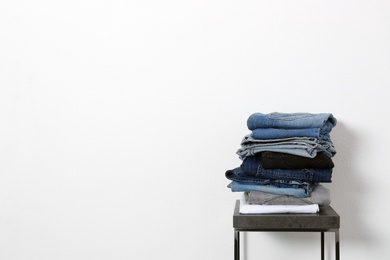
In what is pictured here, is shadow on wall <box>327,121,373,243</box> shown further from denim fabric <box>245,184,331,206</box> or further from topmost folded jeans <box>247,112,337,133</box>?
denim fabric <box>245,184,331,206</box>

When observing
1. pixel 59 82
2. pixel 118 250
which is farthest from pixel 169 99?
pixel 118 250

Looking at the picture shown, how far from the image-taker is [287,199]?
168 centimetres

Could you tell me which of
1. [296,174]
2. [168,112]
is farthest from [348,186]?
[168,112]

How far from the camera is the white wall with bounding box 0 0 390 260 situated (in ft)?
6.55

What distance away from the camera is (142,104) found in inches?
82.4

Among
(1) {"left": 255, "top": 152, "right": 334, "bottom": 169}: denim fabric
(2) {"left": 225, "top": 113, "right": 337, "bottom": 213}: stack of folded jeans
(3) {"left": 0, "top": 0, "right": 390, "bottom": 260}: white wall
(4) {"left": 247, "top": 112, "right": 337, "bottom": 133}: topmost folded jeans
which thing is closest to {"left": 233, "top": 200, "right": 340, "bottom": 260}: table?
(2) {"left": 225, "top": 113, "right": 337, "bottom": 213}: stack of folded jeans

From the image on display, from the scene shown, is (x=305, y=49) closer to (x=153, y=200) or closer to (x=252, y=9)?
(x=252, y=9)

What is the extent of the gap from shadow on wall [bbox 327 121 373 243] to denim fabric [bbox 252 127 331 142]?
0.25 m

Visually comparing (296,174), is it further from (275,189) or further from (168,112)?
(168,112)

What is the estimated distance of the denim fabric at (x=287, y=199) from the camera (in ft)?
5.49

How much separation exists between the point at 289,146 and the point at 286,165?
0.06m

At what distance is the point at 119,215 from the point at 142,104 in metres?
0.43

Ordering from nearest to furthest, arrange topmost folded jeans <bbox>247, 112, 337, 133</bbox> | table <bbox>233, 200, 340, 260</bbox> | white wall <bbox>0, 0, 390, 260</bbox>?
table <bbox>233, 200, 340, 260</bbox>, topmost folded jeans <bbox>247, 112, 337, 133</bbox>, white wall <bbox>0, 0, 390, 260</bbox>

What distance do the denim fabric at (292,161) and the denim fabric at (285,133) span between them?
6 cm
